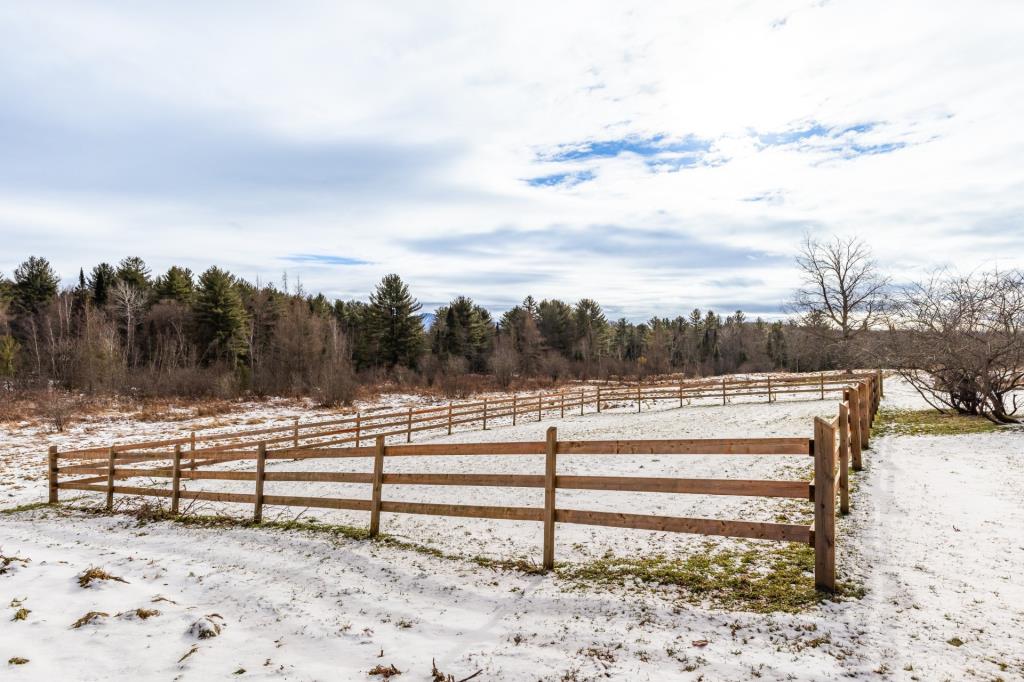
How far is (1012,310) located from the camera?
1386cm

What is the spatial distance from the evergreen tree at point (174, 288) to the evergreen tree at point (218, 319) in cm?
921

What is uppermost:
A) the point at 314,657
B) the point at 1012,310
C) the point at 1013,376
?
the point at 1012,310

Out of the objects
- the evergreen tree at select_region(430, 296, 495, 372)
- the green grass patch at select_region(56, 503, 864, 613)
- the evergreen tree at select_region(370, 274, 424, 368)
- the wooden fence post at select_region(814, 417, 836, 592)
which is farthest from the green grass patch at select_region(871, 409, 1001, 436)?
the evergreen tree at select_region(430, 296, 495, 372)

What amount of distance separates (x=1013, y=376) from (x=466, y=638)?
16.2 meters

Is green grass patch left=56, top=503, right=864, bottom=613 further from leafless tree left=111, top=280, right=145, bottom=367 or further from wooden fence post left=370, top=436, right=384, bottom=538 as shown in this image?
leafless tree left=111, top=280, right=145, bottom=367

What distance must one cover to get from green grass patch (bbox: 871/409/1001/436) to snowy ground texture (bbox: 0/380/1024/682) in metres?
5.28

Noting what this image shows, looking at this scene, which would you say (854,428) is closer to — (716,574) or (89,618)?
(716,574)

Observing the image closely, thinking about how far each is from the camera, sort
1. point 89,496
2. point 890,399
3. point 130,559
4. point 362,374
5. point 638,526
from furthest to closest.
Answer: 1. point 362,374
2. point 890,399
3. point 89,496
4. point 130,559
5. point 638,526

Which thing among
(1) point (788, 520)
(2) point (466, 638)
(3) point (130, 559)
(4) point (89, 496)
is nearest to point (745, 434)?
(1) point (788, 520)

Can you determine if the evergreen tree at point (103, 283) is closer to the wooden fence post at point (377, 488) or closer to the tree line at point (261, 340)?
the tree line at point (261, 340)

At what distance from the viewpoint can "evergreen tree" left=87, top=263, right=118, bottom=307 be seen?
57.8 meters

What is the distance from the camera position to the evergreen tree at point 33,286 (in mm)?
54844

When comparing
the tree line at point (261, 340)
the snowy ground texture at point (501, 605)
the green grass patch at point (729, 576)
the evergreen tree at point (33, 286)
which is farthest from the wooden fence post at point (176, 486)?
the evergreen tree at point (33, 286)

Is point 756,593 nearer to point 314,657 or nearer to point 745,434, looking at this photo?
point 314,657
